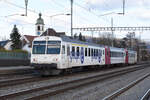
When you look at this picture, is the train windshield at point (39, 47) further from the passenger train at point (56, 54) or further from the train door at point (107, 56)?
the train door at point (107, 56)

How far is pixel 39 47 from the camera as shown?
62.5 ft

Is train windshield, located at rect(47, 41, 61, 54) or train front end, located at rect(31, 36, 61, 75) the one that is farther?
train windshield, located at rect(47, 41, 61, 54)

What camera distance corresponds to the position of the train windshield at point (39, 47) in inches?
743

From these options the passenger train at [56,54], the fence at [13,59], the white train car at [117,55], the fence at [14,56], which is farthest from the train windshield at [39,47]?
the white train car at [117,55]

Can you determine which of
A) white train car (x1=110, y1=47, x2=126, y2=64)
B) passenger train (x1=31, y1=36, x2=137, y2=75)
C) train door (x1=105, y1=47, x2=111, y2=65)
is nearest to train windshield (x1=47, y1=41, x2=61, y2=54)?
passenger train (x1=31, y1=36, x2=137, y2=75)

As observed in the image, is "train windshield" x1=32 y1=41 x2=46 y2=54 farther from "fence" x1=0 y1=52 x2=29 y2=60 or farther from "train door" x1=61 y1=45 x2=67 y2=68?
"fence" x1=0 y1=52 x2=29 y2=60

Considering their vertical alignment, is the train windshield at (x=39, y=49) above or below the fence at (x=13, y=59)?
above

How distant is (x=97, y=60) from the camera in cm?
2670

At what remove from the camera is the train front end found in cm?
1805

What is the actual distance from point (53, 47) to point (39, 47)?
1147 millimetres

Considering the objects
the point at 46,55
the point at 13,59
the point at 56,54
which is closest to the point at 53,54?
the point at 56,54

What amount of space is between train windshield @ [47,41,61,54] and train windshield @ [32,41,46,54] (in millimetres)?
401

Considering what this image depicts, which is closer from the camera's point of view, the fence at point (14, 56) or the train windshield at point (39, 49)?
the train windshield at point (39, 49)

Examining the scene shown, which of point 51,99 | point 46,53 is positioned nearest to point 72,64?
point 46,53
